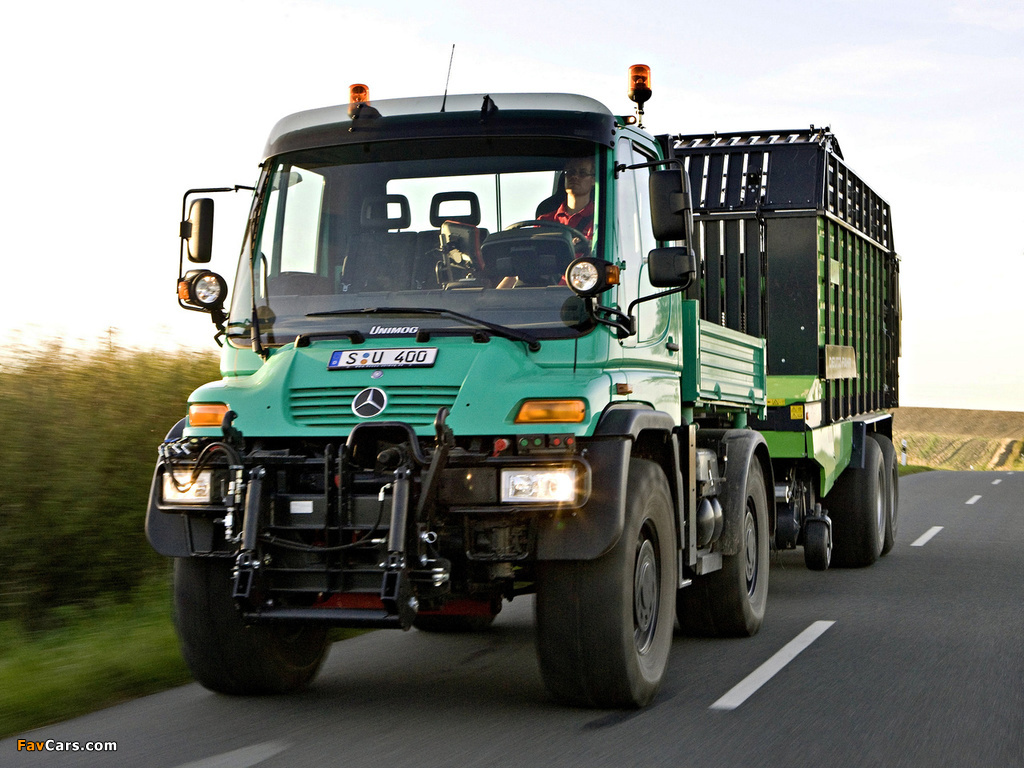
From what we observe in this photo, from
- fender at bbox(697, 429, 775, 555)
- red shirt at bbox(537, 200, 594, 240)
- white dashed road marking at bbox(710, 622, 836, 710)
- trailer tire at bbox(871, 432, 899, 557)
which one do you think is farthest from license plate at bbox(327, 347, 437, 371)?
trailer tire at bbox(871, 432, 899, 557)

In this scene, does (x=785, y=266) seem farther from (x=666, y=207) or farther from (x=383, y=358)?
(x=383, y=358)

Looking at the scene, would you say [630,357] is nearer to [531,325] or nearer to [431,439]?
[531,325]

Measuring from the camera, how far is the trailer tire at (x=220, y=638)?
5.88 meters

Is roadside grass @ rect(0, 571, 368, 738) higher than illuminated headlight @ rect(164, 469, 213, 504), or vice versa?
illuminated headlight @ rect(164, 469, 213, 504)

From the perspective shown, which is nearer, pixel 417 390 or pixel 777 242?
pixel 417 390

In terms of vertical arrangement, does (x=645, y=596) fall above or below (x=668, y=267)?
below

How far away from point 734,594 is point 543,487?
2.87 metres

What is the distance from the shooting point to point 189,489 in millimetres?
5660

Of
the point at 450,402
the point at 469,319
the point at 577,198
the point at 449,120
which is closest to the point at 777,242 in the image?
the point at 577,198

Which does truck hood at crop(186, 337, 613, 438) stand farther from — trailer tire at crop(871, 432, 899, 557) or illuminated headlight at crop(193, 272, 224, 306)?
trailer tire at crop(871, 432, 899, 557)

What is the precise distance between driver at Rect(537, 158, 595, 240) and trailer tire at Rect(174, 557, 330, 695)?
2.27 metres

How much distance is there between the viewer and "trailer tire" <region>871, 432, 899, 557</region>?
12.7 meters

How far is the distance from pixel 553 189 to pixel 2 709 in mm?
3480

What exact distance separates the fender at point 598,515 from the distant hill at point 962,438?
33.8 m
